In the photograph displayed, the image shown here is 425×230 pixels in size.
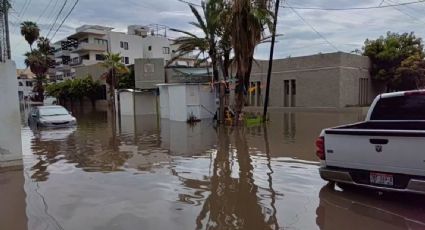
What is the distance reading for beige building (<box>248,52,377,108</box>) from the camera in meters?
33.9

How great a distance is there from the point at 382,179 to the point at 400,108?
1886 mm

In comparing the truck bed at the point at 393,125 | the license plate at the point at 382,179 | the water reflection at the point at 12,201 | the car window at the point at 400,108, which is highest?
the car window at the point at 400,108

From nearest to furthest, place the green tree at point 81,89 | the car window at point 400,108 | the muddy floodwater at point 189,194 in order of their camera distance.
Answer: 1. the muddy floodwater at point 189,194
2. the car window at point 400,108
3. the green tree at point 81,89

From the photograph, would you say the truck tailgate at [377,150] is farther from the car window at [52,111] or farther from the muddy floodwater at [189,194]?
the car window at [52,111]

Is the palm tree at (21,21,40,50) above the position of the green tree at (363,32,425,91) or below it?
above

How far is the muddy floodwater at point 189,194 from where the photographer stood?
5.79m

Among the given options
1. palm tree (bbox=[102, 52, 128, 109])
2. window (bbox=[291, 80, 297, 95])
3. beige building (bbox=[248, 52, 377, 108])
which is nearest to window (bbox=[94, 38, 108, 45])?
palm tree (bbox=[102, 52, 128, 109])

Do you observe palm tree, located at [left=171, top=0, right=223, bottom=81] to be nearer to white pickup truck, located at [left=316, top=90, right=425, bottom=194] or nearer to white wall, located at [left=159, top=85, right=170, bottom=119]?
→ white wall, located at [left=159, top=85, right=170, bottom=119]

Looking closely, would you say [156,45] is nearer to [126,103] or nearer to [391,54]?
[126,103]

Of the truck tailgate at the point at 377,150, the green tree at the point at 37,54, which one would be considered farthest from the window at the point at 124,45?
the truck tailgate at the point at 377,150

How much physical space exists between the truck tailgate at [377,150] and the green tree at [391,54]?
32697 millimetres

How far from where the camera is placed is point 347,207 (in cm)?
633

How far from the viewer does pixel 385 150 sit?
234 inches

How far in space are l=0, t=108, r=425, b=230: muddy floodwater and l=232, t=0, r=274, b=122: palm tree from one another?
321 inches
